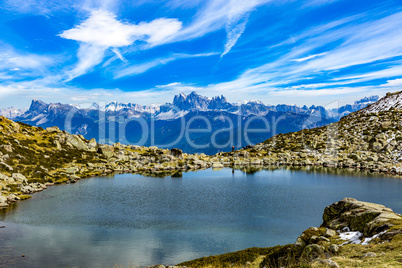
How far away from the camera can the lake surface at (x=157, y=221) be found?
4347 cm

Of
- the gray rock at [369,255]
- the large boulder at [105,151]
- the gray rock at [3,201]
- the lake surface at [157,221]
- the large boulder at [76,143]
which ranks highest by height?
the large boulder at [76,143]

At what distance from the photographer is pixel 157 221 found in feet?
200

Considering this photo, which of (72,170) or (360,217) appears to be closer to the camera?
(360,217)

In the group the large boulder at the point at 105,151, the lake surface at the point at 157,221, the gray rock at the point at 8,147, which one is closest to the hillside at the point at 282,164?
the gray rock at the point at 8,147

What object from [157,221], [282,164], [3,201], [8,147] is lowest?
[157,221]

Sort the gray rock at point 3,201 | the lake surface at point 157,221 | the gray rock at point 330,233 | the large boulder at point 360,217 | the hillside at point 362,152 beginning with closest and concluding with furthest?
1. the large boulder at point 360,217
2. the gray rock at point 330,233
3. the lake surface at point 157,221
4. the gray rock at point 3,201
5. the hillside at point 362,152

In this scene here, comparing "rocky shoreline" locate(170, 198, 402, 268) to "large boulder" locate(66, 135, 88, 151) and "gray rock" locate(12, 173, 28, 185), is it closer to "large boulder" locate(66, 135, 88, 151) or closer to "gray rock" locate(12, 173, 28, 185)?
"gray rock" locate(12, 173, 28, 185)

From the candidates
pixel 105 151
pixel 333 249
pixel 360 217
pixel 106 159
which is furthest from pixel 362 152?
pixel 333 249

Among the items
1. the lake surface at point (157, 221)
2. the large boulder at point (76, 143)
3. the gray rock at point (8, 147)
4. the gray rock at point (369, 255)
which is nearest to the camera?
the gray rock at point (369, 255)

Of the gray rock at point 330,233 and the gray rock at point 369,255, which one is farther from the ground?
the gray rock at point 369,255

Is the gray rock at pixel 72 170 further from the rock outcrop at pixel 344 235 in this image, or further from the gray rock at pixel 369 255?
the gray rock at pixel 369 255

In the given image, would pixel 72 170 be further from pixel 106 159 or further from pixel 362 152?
pixel 362 152

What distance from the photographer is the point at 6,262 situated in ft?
132

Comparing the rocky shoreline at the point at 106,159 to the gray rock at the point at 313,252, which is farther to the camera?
Result: the rocky shoreline at the point at 106,159
